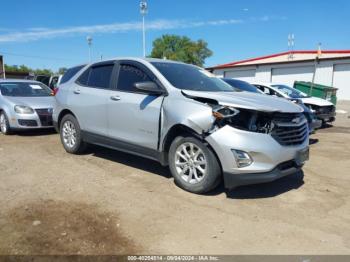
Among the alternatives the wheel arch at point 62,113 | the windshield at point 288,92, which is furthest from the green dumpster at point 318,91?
the wheel arch at point 62,113

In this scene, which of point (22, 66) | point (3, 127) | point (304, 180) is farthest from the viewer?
point (22, 66)

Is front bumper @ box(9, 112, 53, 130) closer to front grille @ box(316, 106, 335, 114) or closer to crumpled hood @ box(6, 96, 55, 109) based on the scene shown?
crumpled hood @ box(6, 96, 55, 109)

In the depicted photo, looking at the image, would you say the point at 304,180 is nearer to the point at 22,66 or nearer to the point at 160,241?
the point at 160,241

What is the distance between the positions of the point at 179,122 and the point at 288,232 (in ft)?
6.36

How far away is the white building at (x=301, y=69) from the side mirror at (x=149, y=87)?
22.9m

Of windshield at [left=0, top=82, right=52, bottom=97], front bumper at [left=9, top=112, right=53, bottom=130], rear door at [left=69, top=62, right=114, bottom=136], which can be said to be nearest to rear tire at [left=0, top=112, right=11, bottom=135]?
front bumper at [left=9, top=112, right=53, bottom=130]

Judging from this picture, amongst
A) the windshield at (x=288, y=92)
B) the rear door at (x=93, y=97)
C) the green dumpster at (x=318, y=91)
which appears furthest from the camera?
the green dumpster at (x=318, y=91)

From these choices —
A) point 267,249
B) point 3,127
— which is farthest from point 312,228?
point 3,127

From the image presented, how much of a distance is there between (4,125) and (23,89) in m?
1.32

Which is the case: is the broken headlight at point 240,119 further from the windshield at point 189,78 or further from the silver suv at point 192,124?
the windshield at point 189,78

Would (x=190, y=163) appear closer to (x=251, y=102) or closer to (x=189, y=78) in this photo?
(x=251, y=102)

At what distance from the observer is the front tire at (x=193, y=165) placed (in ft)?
15.0

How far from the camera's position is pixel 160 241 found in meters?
3.55

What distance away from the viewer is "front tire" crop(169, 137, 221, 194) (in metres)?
4.59
